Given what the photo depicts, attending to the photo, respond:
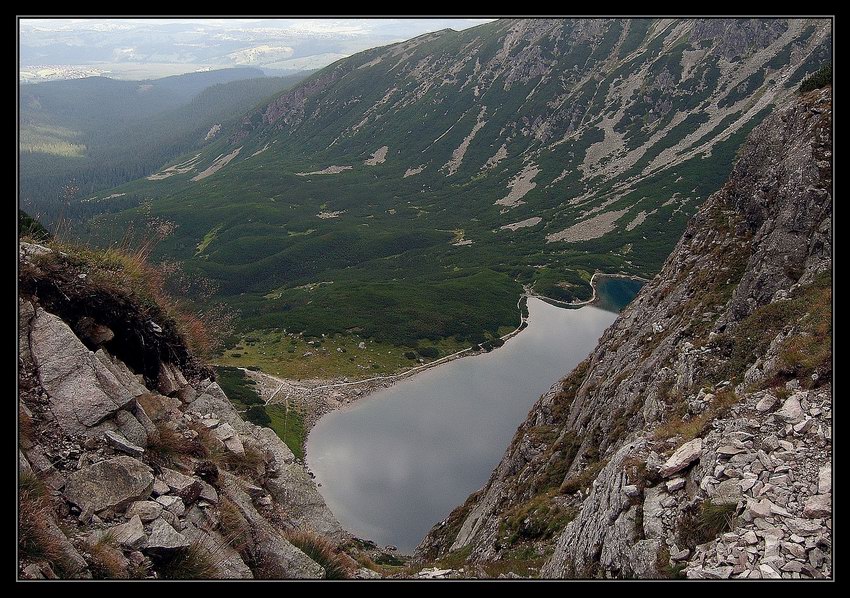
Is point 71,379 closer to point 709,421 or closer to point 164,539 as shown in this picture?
point 164,539

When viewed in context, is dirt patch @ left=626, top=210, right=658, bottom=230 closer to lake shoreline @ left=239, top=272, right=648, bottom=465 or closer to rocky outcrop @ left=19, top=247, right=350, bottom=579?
lake shoreline @ left=239, top=272, right=648, bottom=465

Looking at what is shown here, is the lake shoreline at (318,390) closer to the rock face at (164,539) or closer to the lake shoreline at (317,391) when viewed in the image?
the lake shoreline at (317,391)

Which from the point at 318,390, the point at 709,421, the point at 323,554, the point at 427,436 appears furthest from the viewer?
the point at 318,390

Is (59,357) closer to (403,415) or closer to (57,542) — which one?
(57,542)

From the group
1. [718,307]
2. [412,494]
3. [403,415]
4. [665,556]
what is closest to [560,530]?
[665,556]

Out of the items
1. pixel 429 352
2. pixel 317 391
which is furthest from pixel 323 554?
pixel 429 352

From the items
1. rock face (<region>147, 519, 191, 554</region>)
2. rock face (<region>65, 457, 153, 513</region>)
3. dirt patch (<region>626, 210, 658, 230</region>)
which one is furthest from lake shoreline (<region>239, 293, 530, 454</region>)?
dirt patch (<region>626, 210, 658, 230</region>)

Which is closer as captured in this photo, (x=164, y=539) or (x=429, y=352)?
(x=164, y=539)
